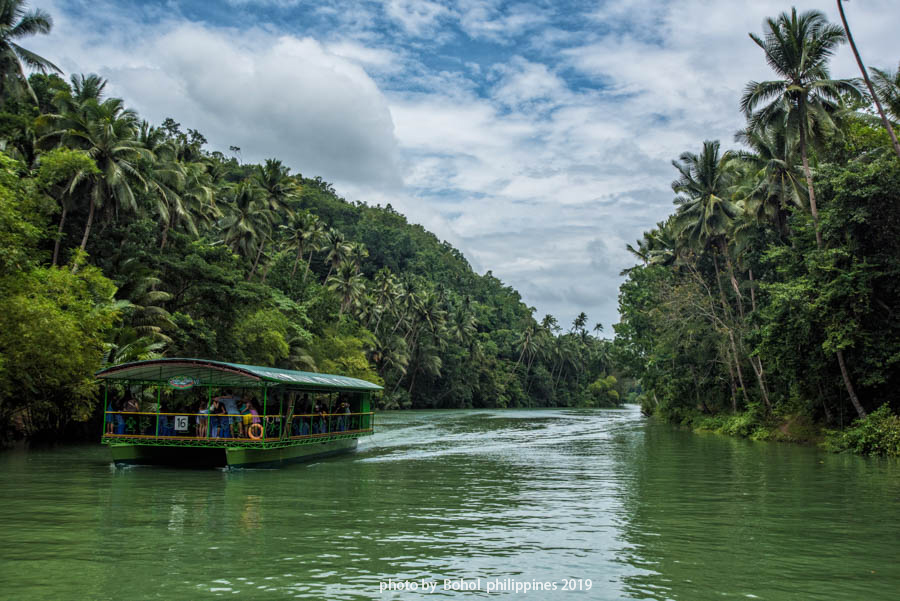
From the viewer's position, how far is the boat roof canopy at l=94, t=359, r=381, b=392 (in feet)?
61.8

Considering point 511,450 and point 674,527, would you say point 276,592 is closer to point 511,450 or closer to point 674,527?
point 674,527

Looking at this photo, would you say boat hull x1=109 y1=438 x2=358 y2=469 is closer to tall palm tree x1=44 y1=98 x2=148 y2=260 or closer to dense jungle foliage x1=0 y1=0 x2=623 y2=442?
dense jungle foliage x1=0 y1=0 x2=623 y2=442

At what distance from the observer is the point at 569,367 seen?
12925cm

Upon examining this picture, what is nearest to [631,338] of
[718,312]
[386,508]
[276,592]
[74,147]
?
[718,312]

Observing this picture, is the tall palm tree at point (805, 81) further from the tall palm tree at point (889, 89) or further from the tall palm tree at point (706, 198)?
the tall palm tree at point (706, 198)

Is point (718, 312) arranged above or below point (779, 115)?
below

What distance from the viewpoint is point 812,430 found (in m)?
30.7

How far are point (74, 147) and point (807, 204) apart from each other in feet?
106

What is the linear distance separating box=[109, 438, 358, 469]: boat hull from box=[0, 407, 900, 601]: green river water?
0.56m

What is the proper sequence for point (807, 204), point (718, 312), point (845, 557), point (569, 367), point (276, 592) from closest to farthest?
point (276, 592), point (845, 557), point (807, 204), point (718, 312), point (569, 367)

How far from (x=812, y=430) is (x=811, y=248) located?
8.96m

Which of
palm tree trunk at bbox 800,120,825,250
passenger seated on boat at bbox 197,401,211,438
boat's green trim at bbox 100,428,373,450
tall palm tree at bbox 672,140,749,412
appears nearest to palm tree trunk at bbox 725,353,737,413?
tall palm tree at bbox 672,140,749,412

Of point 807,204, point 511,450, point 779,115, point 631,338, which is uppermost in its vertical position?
point 779,115

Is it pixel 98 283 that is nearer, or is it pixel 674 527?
pixel 674 527
